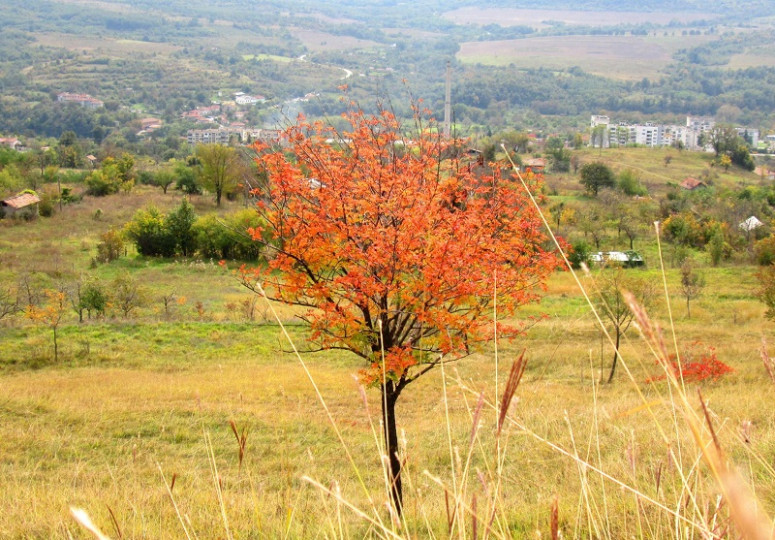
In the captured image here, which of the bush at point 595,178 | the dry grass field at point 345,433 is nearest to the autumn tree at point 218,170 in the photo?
the dry grass field at point 345,433

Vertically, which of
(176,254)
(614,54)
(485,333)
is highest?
(614,54)

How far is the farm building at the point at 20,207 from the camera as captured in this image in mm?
33062

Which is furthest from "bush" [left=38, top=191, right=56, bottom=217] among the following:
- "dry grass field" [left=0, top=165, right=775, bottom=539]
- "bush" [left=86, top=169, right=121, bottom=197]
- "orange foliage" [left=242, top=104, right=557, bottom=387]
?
"orange foliage" [left=242, top=104, right=557, bottom=387]

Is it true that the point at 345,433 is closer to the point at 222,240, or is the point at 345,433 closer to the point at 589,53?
the point at 222,240

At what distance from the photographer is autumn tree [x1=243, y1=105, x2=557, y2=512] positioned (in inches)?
208

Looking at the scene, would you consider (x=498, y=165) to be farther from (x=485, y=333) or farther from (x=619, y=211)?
(x=619, y=211)

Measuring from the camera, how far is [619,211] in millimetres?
34312

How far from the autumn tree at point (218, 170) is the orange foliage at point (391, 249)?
103 ft

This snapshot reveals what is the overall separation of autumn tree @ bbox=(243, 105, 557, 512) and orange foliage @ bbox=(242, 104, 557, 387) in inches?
0.5

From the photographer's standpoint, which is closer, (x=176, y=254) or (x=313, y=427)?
(x=313, y=427)

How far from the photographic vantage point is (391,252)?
5309mm

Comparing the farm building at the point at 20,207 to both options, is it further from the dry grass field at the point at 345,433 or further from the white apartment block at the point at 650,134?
the white apartment block at the point at 650,134

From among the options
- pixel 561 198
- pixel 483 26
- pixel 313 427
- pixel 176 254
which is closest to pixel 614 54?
pixel 483 26

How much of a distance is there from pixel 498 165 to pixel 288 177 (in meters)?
2.34
